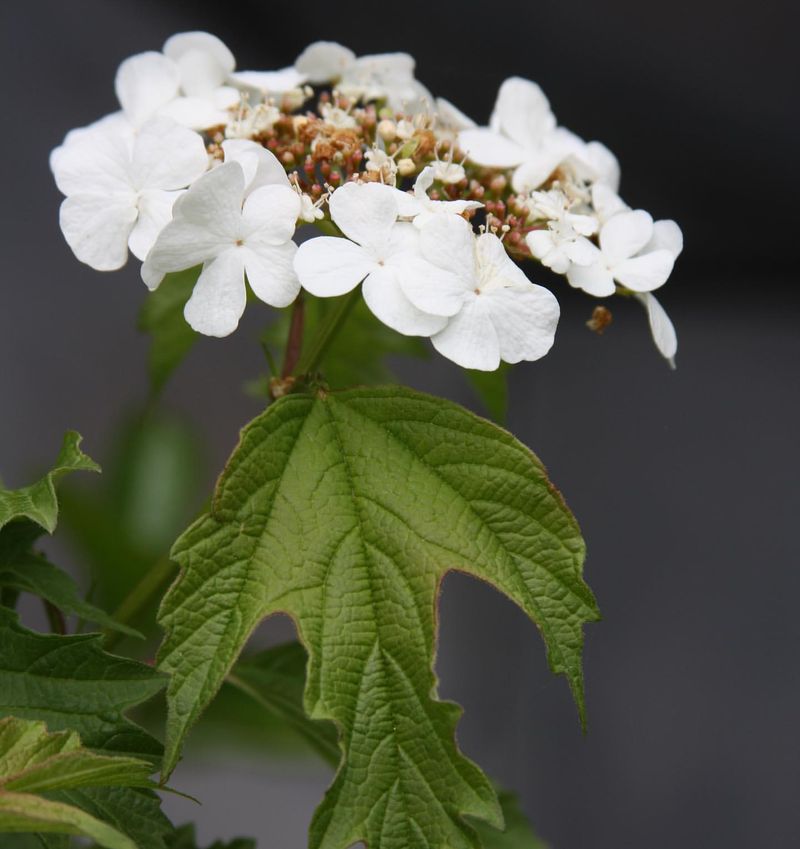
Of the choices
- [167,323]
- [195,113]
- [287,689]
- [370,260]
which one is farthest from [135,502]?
[370,260]

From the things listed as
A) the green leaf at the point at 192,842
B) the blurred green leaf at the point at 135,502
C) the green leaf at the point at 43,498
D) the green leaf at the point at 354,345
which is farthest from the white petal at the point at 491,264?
the blurred green leaf at the point at 135,502

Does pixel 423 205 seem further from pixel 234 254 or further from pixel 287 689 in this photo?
pixel 287 689

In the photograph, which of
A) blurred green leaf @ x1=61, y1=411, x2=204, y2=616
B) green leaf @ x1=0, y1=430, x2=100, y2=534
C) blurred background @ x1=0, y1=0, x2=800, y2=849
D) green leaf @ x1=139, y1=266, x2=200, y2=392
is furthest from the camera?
blurred background @ x1=0, y1=0, x2=800, y2=849

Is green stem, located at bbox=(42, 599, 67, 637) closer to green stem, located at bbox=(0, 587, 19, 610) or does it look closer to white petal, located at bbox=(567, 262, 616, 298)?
green stem, located at bbox=(0, 587, 19, 610)

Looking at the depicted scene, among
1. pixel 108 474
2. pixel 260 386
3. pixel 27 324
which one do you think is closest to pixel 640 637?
pixel 108 474

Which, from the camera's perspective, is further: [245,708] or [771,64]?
[771,64]

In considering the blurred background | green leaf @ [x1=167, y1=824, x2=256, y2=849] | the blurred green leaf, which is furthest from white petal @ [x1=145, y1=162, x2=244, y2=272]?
the blurred background

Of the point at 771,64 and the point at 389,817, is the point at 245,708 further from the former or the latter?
the point at 771,64
